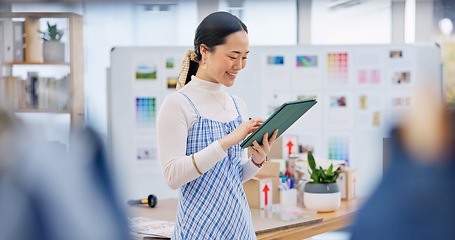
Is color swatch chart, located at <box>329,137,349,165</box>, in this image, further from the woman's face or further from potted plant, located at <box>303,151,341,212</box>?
the woman's face

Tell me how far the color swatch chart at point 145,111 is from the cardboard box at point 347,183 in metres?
1.56

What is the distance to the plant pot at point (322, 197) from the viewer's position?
2096 mm

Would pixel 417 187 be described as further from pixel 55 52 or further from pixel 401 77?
pixel 55 52

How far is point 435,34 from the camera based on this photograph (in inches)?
143

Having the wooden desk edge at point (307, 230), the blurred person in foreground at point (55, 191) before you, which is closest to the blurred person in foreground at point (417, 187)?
the blurred person in foreground at point (55, 191)

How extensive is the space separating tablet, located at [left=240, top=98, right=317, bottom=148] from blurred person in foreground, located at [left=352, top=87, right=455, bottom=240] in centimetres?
62

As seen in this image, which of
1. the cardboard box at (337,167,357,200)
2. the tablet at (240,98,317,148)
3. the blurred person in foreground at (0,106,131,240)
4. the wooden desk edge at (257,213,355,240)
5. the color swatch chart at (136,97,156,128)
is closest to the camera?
the blurred person in foreground at (0,106,131,240)

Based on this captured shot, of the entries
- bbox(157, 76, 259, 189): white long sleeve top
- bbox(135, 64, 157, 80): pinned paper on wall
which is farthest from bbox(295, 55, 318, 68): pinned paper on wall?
bbox(157, 76, 259, 189): white long sleeve top

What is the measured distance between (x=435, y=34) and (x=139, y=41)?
1841 mm

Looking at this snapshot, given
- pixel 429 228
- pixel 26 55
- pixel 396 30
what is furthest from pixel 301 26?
pixel 429 228

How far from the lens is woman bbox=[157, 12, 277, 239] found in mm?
1138

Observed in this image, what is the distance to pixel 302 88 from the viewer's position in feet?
12.2

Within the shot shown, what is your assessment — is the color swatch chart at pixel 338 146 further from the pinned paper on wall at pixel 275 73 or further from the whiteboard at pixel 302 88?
the pinned paper on wall at pixel 275 73

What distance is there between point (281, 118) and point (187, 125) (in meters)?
0.18
